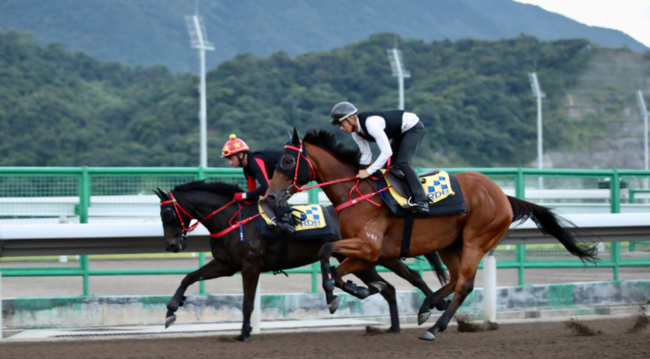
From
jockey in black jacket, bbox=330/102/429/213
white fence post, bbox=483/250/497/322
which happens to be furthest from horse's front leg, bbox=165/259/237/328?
white fence post, bbox=483/250/497/322

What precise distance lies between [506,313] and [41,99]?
44407 millimetres

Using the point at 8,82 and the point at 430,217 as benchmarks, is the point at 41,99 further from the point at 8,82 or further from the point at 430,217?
the point at 430,217

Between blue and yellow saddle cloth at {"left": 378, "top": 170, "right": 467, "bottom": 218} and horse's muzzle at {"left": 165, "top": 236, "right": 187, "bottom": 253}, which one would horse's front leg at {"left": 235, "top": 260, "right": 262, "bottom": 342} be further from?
blue and yellow saddle cloth at {"left": 378, "top": 170, "right": 467, "bottom": 218}

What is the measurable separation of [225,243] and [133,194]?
2.29 metres

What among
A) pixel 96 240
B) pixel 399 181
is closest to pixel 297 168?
pixel 399 181

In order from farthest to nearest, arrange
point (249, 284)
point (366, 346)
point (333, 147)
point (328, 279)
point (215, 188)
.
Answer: point (215, 188), point (249, 284), point (333, 147), point (366, 346), point (328, 279)

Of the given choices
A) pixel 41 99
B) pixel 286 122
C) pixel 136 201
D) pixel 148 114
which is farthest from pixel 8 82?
pixel 136 201

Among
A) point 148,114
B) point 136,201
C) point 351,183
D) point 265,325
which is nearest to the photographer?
point 351,183

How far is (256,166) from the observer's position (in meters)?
7.51

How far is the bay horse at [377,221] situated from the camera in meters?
6.55

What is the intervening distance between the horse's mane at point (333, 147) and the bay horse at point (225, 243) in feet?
3.52

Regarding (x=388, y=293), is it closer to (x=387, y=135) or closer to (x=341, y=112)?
(x=387, y=135)

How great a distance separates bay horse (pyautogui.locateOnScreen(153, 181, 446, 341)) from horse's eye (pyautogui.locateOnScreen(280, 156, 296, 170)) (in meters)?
1.20

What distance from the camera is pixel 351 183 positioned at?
6.84 m
